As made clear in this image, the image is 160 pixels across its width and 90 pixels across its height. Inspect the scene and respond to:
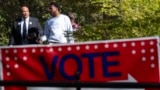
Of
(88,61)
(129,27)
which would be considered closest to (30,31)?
(129,27)

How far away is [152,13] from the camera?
8.43 m

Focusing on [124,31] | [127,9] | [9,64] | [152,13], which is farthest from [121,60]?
[127,9]

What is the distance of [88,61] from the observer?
5.09 meters

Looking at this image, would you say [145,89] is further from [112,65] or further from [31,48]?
[31,48]

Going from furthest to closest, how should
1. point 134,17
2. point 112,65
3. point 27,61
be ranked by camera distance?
point 134,17, point 27,61, point 112,65

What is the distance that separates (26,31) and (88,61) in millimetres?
6132

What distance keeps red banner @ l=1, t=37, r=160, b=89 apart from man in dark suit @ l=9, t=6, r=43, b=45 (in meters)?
5.46

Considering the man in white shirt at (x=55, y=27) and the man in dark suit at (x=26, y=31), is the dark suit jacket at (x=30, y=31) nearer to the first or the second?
the man in dark suit at (x=26, y=31)

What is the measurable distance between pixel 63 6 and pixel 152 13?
1396 centimetres

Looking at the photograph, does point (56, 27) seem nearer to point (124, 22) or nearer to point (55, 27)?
point (55, 27)

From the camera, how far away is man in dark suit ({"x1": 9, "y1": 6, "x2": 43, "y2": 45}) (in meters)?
10.9

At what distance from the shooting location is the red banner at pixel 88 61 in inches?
195

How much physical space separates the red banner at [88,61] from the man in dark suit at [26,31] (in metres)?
5.46

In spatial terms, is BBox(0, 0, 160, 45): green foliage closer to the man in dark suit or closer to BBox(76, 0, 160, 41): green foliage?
BBox(76, 0, 160, 41): green foliage
